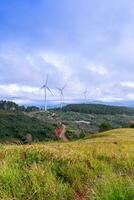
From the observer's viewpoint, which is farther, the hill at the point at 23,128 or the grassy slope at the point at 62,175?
the hill at the point at 23,128

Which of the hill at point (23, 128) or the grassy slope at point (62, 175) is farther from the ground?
the grassy slope at point (62, 175)

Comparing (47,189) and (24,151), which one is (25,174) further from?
(24,151)

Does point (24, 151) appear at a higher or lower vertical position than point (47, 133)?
higher

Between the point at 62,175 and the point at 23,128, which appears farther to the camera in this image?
the point at 23,128

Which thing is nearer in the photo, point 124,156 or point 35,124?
point 124,156

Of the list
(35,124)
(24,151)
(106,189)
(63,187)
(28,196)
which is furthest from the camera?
(35,124)

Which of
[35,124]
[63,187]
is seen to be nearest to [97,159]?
[63,187]

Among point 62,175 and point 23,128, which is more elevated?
point 62,175

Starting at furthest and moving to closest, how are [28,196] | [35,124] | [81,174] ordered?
[35,124] → [81,174] → [28,196]
